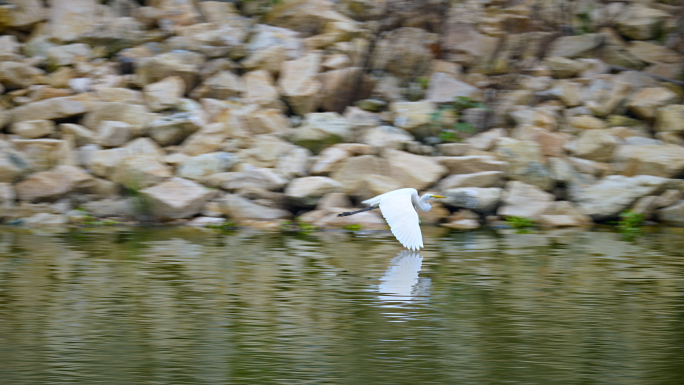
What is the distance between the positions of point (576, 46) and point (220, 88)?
661 centimetres

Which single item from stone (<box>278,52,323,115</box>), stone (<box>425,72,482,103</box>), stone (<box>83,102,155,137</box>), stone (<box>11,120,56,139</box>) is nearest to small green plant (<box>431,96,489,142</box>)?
stone (<box>425,72,482,103</box>)

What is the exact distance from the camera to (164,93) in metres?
13.0

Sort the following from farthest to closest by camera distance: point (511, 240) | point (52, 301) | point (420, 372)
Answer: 1. point (511, 240)
2. point (52, 301)
3. point (420, 372)

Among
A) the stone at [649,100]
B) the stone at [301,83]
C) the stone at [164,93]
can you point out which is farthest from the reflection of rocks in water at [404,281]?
the stone at [649,100]

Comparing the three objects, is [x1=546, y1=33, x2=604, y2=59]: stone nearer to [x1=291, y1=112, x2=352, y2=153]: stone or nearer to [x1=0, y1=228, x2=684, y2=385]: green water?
[x1=291, y1=112, x2=352, y2=153]: stone

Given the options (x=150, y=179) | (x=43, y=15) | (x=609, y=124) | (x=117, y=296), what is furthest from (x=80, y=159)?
(x=609, y=124)

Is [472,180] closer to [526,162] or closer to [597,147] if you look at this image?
[526,162]

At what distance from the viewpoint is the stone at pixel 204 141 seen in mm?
11891

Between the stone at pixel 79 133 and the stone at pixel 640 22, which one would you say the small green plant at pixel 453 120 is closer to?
the stone at pixel 640 22

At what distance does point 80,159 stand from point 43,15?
4706 millimetres

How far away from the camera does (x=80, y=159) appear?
11.6m

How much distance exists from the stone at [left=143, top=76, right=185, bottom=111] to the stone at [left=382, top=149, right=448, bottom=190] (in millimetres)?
3750

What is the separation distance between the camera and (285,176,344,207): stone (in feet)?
35.2

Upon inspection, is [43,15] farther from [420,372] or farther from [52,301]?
[420,372]
